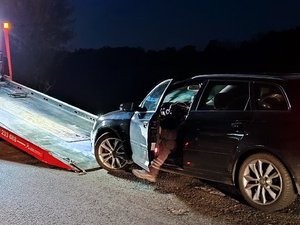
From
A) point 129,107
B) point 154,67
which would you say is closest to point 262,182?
point 129,107

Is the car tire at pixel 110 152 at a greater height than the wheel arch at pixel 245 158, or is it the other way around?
the wheel arch at pixel 245 158

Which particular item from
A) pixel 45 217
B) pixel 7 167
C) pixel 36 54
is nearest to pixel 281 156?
pixel 45 217

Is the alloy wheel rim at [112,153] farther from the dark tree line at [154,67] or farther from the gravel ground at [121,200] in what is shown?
the dark tree line at [154,67]

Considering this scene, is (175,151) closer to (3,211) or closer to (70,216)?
(70,216)

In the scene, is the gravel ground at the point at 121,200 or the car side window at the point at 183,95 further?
the car side window at the point at 183,95

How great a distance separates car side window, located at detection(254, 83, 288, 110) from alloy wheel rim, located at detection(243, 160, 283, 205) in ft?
2.25

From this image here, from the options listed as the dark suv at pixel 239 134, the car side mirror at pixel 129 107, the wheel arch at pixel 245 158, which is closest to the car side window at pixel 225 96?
the dark suv at pixel 239 134

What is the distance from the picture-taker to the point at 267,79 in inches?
232

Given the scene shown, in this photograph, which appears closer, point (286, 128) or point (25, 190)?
point (286, 128)

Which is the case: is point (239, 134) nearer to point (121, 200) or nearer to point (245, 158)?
point (245, 158)

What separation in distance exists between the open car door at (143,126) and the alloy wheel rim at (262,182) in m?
1.65

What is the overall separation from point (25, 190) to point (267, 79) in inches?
146

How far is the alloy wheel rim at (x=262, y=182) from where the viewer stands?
5617 millimetres

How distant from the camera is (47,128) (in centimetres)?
977
